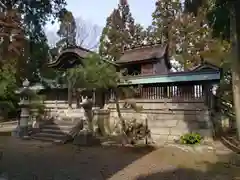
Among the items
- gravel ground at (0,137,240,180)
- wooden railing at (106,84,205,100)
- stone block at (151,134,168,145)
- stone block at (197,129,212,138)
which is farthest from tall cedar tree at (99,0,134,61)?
gravel ground at (0,137,240,180)

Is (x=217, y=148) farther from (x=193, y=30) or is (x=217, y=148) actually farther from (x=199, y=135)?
(x=193, y=30)

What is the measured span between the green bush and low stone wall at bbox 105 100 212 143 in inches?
17.2

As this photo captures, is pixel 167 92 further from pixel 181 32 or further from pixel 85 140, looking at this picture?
pixel 181 32

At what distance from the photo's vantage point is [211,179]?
5.30 meters

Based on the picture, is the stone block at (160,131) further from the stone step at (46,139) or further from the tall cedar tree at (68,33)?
the tall cedar tree at (68,33)

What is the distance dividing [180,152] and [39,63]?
10.9m

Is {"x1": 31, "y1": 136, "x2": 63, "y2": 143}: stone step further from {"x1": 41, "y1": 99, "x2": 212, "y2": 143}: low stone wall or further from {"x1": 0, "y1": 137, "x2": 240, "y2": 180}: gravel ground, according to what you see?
{"x1": 41, "y1": 99, "x2": 212, "y2": 143}: low stone wall

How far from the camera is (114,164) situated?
660cm

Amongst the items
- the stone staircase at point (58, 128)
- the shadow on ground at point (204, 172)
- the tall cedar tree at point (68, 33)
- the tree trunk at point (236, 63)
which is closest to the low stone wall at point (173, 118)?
the shadow on ground at point (204, 172)

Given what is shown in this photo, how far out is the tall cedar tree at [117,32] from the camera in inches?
1130

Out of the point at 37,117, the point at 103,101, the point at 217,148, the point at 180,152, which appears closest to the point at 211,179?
the point at 180,152

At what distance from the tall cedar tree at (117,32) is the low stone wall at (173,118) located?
16.8 metres

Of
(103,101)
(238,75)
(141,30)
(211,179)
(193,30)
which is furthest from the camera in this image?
(141,30)

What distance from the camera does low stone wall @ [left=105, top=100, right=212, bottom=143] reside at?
376 inches
